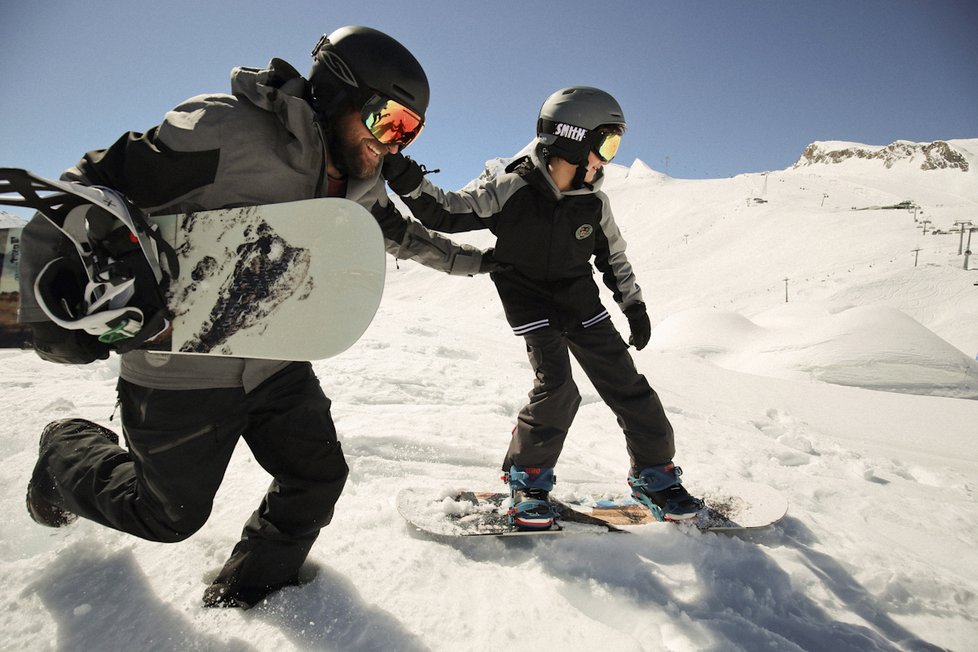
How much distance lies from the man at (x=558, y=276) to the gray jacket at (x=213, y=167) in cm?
91

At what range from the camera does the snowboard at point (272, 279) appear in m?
1.62

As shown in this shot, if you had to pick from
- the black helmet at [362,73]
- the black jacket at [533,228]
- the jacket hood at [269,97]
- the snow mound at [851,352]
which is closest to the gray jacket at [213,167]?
the jacket hood at [269,97]

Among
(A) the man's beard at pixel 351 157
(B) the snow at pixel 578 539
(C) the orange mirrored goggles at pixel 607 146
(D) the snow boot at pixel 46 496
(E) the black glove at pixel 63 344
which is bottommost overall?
(B) the snow at pixel 578 539

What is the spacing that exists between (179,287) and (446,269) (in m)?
1.44

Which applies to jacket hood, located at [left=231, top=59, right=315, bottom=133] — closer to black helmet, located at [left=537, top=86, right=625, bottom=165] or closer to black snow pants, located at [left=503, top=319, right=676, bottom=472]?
black helmet, located at [left=537, top=86, right=625, bottom=165]

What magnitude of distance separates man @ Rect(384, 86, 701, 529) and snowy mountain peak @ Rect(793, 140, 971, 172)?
97832 mm

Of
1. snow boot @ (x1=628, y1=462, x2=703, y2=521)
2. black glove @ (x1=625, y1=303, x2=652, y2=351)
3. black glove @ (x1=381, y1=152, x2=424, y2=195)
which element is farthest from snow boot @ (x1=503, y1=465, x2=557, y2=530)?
black glove @ (x1=381, y1=152, x2=424, y2=195)

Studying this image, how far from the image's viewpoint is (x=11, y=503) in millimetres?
2303

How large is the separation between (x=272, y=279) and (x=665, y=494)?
219 centimetres

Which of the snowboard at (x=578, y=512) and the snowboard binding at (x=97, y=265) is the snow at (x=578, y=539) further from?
the snowboard binding at (x=97, y=265)

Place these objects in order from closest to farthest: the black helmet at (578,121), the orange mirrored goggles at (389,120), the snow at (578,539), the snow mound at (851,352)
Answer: the snow at (578,539) → the orange mirrored goggles at (389,120) → the black helmet at (578,121) → the snow mound at (851,352)

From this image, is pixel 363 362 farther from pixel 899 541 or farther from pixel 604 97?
pixel 899 541

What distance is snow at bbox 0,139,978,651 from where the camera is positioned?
1.76 m

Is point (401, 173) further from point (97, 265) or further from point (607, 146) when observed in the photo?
point (97, 265)
